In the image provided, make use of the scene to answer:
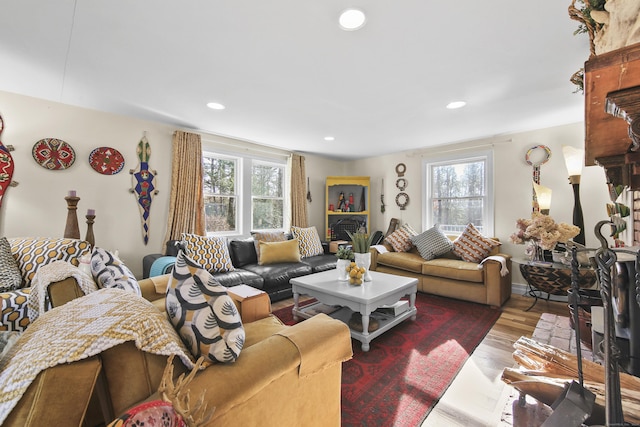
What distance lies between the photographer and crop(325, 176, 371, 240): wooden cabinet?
5172mm

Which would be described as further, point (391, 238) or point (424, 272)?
point (391, 238)

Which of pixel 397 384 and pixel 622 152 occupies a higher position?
pixel 622 152

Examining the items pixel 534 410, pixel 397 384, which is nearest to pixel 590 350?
pixel 534 410

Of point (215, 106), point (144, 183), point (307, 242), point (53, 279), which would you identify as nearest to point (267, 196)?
point (307, 242)

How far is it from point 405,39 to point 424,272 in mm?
2795

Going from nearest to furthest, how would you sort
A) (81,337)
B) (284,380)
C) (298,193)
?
(81,337) → (284,380) → (298,193)

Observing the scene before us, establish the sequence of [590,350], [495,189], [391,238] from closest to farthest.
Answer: [590,350] < [495,189] < [391,238]

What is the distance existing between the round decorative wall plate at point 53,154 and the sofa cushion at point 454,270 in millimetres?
4267

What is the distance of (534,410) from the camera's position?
1141 millimetres

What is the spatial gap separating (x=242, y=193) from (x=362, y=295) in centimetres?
266

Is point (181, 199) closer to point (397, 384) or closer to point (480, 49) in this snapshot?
point (397, 384)

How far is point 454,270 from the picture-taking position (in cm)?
325

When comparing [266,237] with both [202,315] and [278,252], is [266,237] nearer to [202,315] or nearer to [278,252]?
[278,252]

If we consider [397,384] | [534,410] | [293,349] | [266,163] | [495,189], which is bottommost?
[397,384]
